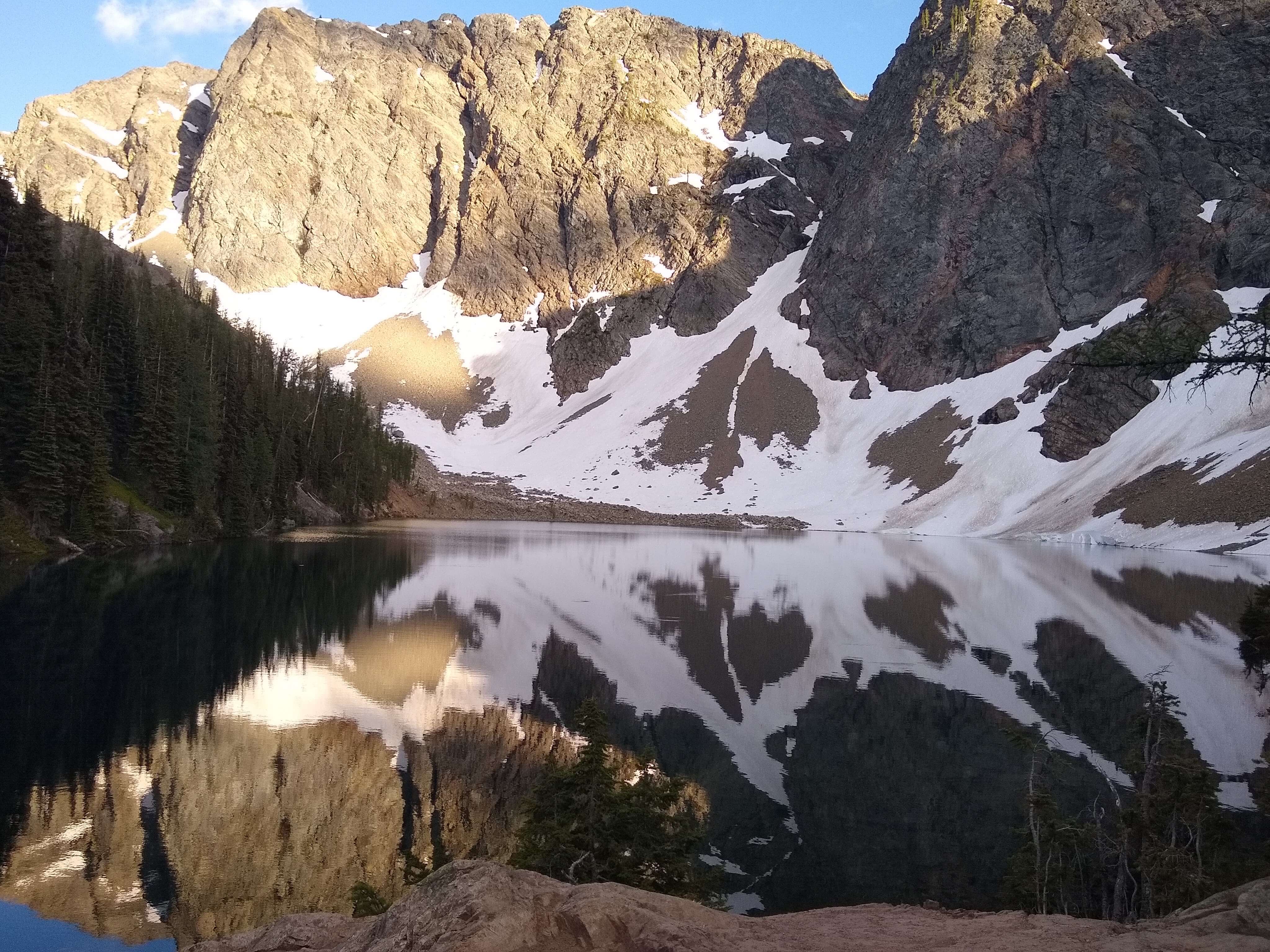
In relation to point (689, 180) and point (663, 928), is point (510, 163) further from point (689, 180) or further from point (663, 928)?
point (663, 928)

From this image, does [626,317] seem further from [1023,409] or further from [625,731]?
[625,731]

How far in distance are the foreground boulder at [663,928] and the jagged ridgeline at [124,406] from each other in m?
44.4

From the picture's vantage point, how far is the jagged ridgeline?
43.6 meters

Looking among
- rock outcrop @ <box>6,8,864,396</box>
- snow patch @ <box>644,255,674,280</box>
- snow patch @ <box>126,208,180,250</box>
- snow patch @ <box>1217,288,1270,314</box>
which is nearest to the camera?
snow patch @ <box>1217,288,1270,314</box>

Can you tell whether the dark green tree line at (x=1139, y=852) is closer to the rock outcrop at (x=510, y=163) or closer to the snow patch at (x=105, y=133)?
the rock outcrop at (x=510, y=163)

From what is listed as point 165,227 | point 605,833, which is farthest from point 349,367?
point 605,833

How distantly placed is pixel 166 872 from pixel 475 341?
157 metres

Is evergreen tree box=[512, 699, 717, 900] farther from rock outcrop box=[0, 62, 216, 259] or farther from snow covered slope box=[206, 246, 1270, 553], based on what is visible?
rock outcrop box=[0, 62, 216, 259]

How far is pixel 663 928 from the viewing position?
5.44 metres

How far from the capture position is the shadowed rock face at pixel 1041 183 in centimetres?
11088

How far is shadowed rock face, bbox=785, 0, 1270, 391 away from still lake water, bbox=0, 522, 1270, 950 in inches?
3384

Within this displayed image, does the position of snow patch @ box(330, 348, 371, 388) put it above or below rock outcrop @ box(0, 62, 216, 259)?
below

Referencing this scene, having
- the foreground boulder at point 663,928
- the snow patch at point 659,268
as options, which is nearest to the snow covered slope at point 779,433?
the snow patch at point 659,268

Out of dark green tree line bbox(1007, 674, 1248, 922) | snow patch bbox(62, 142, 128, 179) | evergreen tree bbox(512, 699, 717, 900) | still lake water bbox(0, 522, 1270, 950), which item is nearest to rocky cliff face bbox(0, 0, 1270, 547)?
snow patch bbox(62, 142, 128, 179)
